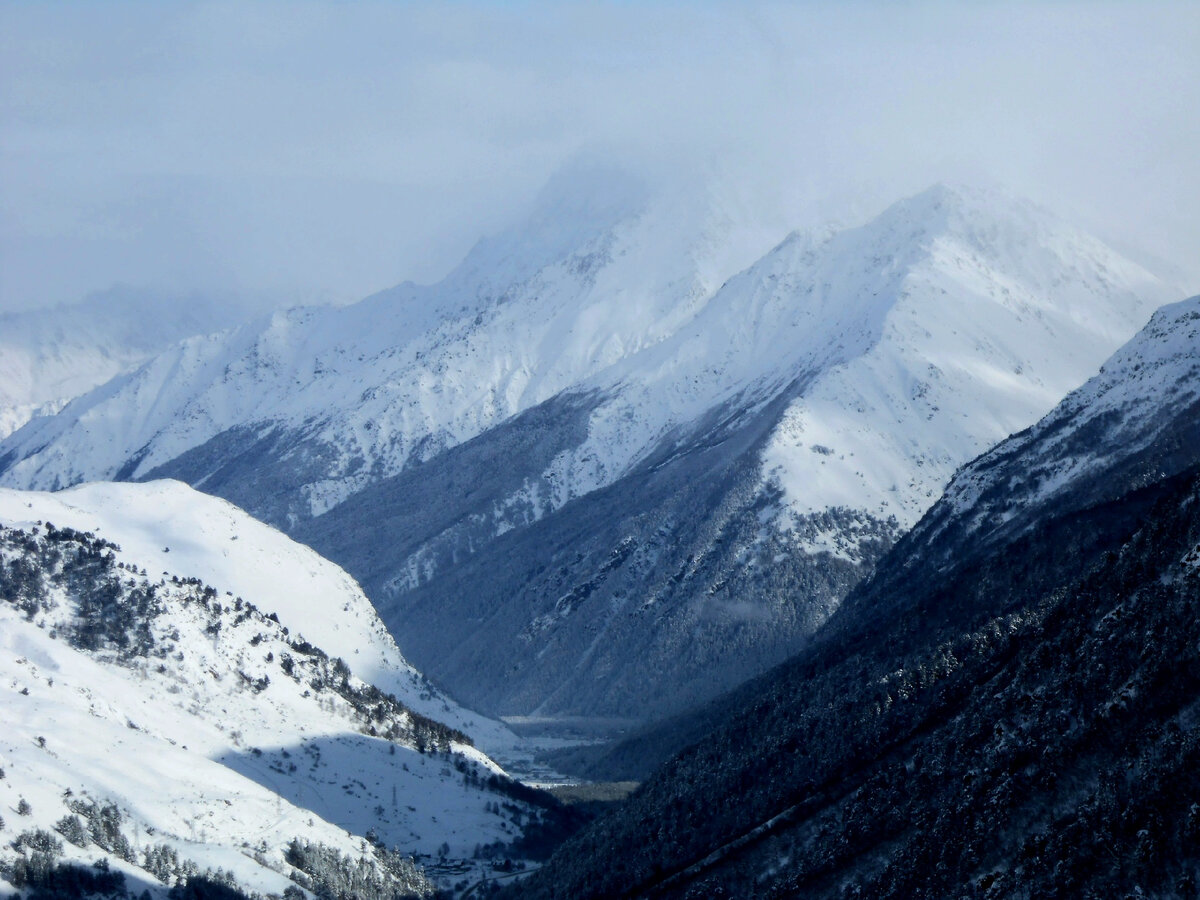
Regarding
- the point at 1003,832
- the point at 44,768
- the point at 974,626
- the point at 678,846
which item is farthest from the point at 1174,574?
the point at 44,768

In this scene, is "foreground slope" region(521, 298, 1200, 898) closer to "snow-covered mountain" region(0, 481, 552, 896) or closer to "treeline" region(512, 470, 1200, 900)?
"treeline" region(512, 470, 1200, 900)

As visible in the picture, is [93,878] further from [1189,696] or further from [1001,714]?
[1189,696]

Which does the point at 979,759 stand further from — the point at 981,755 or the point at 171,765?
the point at 171,765

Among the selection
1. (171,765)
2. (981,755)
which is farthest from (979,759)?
(171,765)

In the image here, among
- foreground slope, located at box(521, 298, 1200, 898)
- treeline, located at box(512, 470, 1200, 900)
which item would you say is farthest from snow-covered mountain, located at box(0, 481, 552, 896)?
treeline, located at box(512, 470, 1200, 900)

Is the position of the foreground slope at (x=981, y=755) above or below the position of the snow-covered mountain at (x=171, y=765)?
below

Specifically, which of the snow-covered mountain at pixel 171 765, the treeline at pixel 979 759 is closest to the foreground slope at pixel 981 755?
the treeline at pixel 979 759

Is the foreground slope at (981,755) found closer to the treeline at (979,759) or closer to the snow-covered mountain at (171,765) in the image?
the treeline at (979,759)

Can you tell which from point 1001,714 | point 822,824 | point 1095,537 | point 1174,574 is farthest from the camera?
point 1095,537
